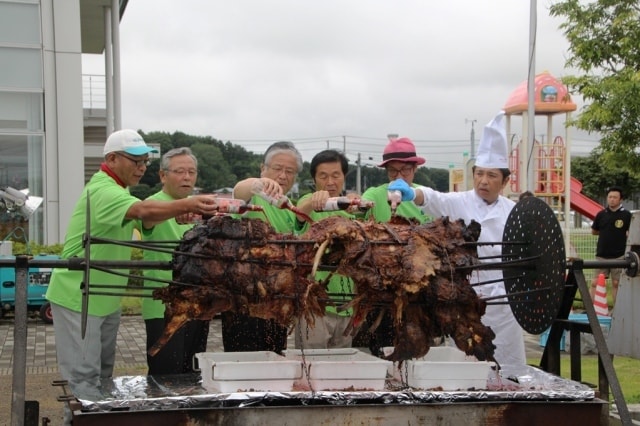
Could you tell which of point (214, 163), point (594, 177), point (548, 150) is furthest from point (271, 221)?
point (594, 177)

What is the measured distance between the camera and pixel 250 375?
3.55 m

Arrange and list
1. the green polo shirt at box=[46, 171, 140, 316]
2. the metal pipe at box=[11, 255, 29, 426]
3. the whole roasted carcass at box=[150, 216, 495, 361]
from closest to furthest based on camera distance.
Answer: the metal pipe at box=[11, 255, 29, 426]
the whole roasted carcass at box=[150, 216, 495, 361]
the green polo shirt at box=[46, 171, 140, 316]

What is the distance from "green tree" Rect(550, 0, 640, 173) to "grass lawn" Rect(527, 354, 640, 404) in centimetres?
604

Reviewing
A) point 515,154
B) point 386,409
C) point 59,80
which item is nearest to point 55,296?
point 386,409

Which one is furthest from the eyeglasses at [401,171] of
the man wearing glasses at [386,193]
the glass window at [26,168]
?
the glass window at [26,168]

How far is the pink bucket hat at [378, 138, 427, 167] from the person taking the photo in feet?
16.2

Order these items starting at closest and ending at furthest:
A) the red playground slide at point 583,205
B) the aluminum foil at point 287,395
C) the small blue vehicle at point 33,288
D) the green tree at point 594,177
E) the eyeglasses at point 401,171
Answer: the aluminum foil at point 287,395 → the eyeglasses at point 401,171 → the small blue vehicle at point 33,288 → the red playground slide at point 583,205 → the green tree at point 594,177

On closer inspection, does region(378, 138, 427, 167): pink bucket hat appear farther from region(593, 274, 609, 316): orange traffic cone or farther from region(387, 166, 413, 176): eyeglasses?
region(593, 274, 609, 316): orange traffic cone

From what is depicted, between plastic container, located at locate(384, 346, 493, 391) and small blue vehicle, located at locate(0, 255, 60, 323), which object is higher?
plastic container, located at locate(384, 346, 493, 391)

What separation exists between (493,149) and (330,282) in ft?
4.15

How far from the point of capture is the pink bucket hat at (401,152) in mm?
4949

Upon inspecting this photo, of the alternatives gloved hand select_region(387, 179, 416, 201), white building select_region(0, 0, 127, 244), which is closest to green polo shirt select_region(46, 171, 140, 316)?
gloved hand select_region(387, 179, 416, 201)

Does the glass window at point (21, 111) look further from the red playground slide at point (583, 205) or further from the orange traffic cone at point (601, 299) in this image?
the red playground slide at point (583, 205)

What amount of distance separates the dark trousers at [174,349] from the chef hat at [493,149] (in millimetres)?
2005
